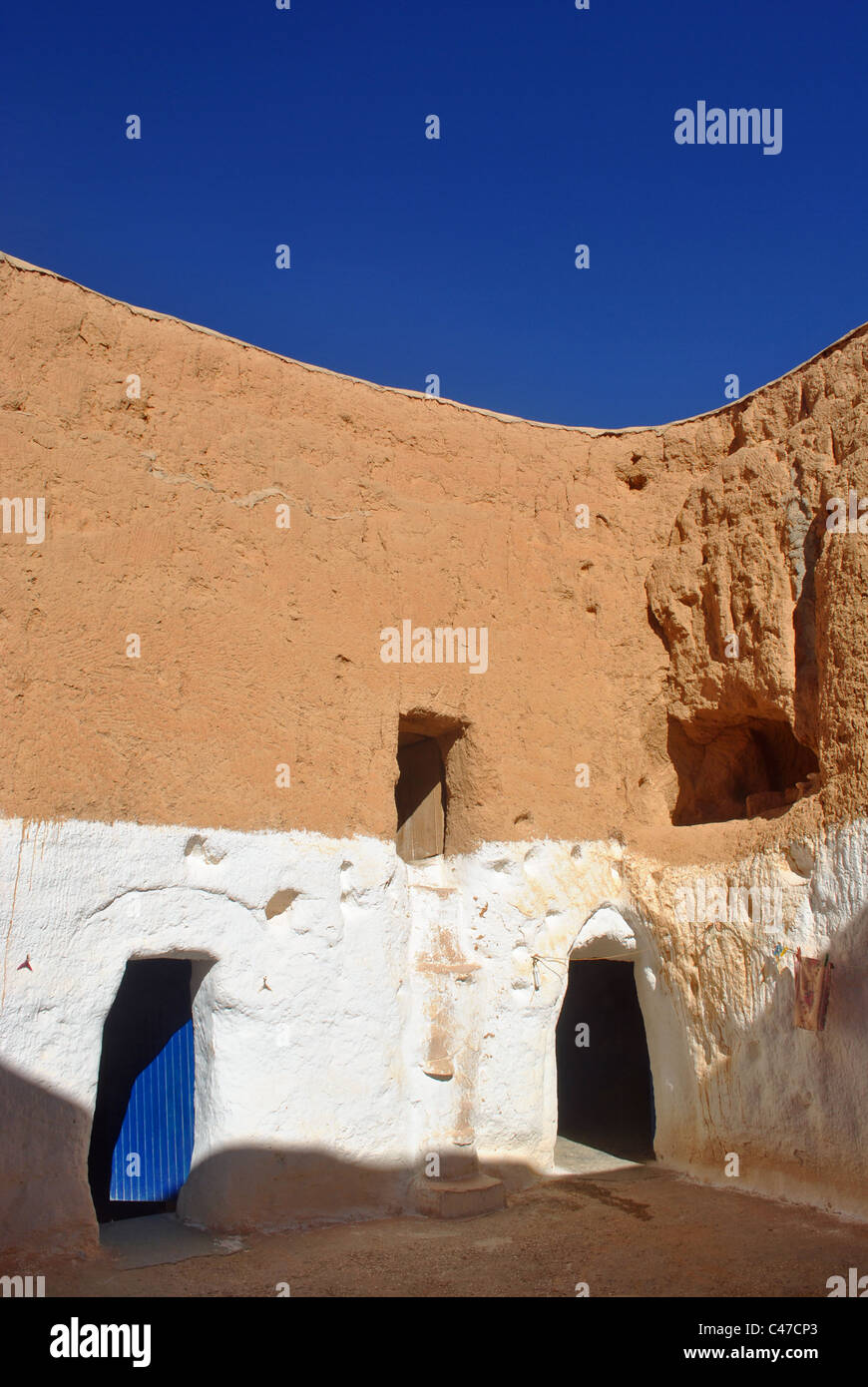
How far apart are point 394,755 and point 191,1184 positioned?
10.1 feet

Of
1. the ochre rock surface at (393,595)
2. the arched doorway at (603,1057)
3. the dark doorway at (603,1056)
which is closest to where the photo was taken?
the ochre rock surface at (393,595)

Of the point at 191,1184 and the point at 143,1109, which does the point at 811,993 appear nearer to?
the point at 191,1184

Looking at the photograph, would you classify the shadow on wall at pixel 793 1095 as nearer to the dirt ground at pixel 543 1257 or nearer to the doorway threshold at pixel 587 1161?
the dirt ground at pixel 543 1257

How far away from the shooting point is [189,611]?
23.4 feet

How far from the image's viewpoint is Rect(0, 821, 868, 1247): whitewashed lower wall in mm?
6105

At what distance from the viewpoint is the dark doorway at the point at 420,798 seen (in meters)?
8.45

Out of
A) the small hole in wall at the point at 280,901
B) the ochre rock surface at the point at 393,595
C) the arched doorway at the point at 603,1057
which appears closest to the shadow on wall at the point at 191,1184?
the small hole in wall at the point at 280,901

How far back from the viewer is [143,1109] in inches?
284

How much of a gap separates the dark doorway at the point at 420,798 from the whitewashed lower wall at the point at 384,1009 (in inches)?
13.7

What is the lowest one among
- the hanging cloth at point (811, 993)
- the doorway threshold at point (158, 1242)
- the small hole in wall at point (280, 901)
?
the doorway threshold at point (158, 1242)

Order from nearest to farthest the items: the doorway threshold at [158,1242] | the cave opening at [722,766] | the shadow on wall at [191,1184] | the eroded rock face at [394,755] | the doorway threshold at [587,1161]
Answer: the shadow on wall at [191,1184] → the doorway threshold at [158,1242] → the eroded rock face at [394,755] → the doorway threshold at [587,1161] → the cave opening at [722,766]

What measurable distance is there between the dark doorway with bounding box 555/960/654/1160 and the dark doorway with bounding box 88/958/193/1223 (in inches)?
165

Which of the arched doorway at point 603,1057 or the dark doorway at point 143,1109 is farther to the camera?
the arched doorway at point 603,1057

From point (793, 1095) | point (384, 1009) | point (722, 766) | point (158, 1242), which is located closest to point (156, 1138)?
point (158, 1242)
